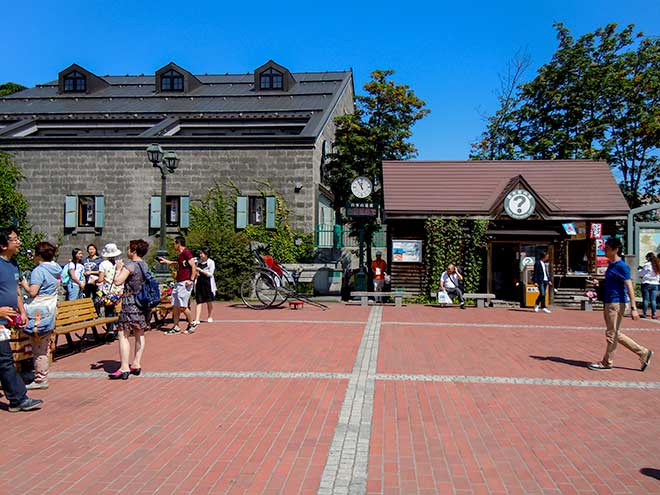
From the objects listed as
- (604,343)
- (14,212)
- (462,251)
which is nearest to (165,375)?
(604,343)

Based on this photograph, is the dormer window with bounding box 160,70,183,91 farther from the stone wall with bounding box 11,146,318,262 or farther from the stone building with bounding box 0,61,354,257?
the stone wall with bounding box 11,146,318,262

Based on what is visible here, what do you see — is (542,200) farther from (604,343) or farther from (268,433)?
(268,433)

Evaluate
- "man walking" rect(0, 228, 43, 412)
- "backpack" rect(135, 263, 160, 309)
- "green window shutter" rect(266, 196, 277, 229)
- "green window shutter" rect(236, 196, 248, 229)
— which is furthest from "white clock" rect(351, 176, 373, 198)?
"man walking" rect(0, 228, 43, 412)

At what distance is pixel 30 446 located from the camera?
443 cm

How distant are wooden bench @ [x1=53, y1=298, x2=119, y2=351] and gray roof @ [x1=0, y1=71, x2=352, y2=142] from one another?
15426 millimetres

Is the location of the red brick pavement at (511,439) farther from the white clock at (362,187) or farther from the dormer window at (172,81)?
the dormer window at (172,81)

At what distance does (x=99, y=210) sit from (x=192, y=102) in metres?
10.6

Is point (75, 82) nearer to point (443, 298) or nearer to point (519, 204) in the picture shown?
point (443, 298)

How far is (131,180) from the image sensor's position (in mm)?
22656

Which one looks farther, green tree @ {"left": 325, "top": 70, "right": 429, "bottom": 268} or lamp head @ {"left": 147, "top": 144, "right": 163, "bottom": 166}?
green tree @ {"left": 325, "top": 70, "right": 429, "bottom": 268}

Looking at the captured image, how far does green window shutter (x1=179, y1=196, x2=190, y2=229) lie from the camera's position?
22203 millimetres

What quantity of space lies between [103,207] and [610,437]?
22.1m

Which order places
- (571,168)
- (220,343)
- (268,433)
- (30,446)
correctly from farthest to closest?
(571,168), (220,343), (268,433), (30,446)

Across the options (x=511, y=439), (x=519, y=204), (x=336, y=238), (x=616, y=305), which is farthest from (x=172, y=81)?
(x=511, y=439)
